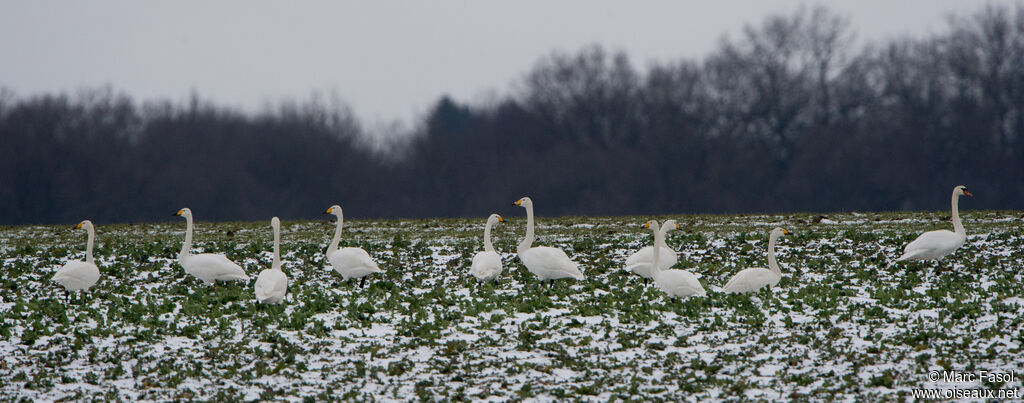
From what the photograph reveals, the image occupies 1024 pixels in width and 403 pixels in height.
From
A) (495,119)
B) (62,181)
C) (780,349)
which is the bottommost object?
(780,349)

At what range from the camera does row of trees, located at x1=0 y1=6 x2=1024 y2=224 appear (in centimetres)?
4728

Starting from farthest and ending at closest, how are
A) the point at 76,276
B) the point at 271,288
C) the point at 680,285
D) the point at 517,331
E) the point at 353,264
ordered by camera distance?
the point at 353,264
the point at 76,276
the point at 680,285
the point at 271,288
the point at 517,331

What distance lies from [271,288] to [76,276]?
3.04 metres

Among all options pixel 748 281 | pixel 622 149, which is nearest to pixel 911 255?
pixel 748 281

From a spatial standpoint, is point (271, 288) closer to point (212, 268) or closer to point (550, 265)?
point (212, 268)

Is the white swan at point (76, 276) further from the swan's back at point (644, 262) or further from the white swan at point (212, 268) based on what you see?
the swan's back at point (644, 262)

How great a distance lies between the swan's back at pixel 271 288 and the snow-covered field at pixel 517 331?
206mm

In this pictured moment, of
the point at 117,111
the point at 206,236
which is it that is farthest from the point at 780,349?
the point at 117,111

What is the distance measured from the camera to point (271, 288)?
40.5ft

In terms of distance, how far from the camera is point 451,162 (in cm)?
5812

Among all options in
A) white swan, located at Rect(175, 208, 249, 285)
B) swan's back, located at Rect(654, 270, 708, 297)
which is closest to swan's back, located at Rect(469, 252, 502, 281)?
swan's back, located at Rect(654, 270, 708, 297)

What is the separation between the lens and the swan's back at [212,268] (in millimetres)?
14070

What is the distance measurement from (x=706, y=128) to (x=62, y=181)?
1311 inches

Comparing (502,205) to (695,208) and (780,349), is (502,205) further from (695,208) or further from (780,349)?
(780,349)
